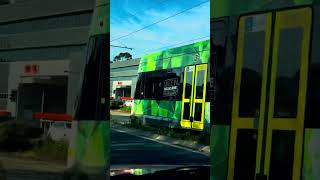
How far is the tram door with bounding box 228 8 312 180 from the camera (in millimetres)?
2760

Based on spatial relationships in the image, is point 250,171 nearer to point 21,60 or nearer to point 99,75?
point 99,75

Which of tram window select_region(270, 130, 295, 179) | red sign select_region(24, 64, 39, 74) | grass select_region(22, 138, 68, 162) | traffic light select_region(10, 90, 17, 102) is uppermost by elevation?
red sign select_region(24, 64, 39, 74)

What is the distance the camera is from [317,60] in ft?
8.94

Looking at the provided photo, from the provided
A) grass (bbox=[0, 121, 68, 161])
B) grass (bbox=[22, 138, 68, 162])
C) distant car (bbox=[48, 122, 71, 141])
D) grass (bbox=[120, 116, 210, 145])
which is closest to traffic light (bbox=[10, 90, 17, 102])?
grass (bbox=[0, 121, 68, 161])

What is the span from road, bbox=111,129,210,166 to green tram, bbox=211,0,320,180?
0.67 metres

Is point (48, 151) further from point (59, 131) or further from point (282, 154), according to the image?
point (282, 154)

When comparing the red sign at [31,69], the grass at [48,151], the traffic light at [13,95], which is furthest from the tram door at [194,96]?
the traffic light at [13,95]

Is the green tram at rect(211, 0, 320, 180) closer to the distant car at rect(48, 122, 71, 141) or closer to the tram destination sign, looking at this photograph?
the tram destination sign

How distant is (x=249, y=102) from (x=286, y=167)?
1.33 feet

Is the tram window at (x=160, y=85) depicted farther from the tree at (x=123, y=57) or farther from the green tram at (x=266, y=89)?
the green tram at (x=266, y=89)

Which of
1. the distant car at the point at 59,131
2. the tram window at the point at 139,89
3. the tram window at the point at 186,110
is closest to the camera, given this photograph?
the tram window at the point at 186,110

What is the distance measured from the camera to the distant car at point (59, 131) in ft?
14.2

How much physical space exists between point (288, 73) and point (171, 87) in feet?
3.85

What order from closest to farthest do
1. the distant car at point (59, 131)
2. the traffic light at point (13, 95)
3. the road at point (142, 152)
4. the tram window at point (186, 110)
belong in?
1. the tram window at point (186, 110)
2. the road at point (142, 152)
3. the distant car at point (59, 131)
4. the traffic light at point (13, 95)
